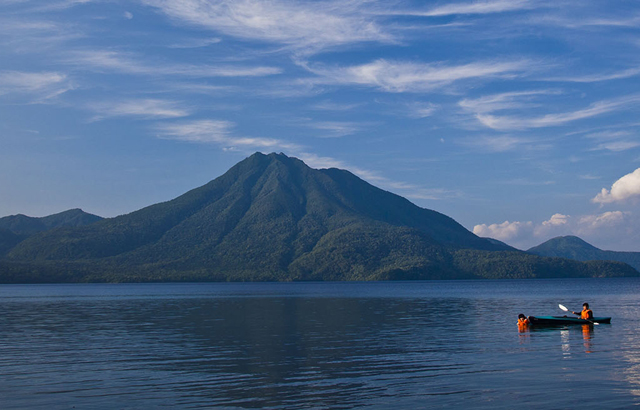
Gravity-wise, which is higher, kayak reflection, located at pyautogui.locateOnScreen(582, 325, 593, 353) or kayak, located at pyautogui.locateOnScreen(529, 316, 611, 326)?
kayak, located at pyautogui.locateOnScreen(529, 316, 611, 326)

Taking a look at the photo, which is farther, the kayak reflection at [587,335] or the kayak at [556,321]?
the kayak at [556,321]

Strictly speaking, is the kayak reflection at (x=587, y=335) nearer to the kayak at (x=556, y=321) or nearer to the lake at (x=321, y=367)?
the lake at (x=321, y=367)

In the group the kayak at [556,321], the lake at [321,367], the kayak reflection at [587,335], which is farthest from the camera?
the kayak at [556,321]

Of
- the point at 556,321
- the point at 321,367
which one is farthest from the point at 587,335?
the point at 321,367

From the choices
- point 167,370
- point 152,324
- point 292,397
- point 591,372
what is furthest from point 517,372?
point 152,324

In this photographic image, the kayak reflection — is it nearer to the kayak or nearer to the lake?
the lake

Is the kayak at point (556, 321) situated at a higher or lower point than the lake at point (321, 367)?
higher

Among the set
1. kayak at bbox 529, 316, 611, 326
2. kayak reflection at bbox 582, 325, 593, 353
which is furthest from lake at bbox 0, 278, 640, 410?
kayak at bbox 529, 316, 611, 326

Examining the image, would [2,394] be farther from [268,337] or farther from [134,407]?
[268,337]

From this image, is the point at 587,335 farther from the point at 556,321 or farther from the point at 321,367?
the point at 321,367

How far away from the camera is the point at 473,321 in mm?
74812

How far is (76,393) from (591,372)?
2846 centimetres

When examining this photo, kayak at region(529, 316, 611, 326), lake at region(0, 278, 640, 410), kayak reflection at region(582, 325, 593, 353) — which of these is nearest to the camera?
lake at region(0, 278, 640, 410)

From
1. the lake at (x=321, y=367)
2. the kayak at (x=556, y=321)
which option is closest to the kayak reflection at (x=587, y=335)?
the lake at (x=321, y=367)
